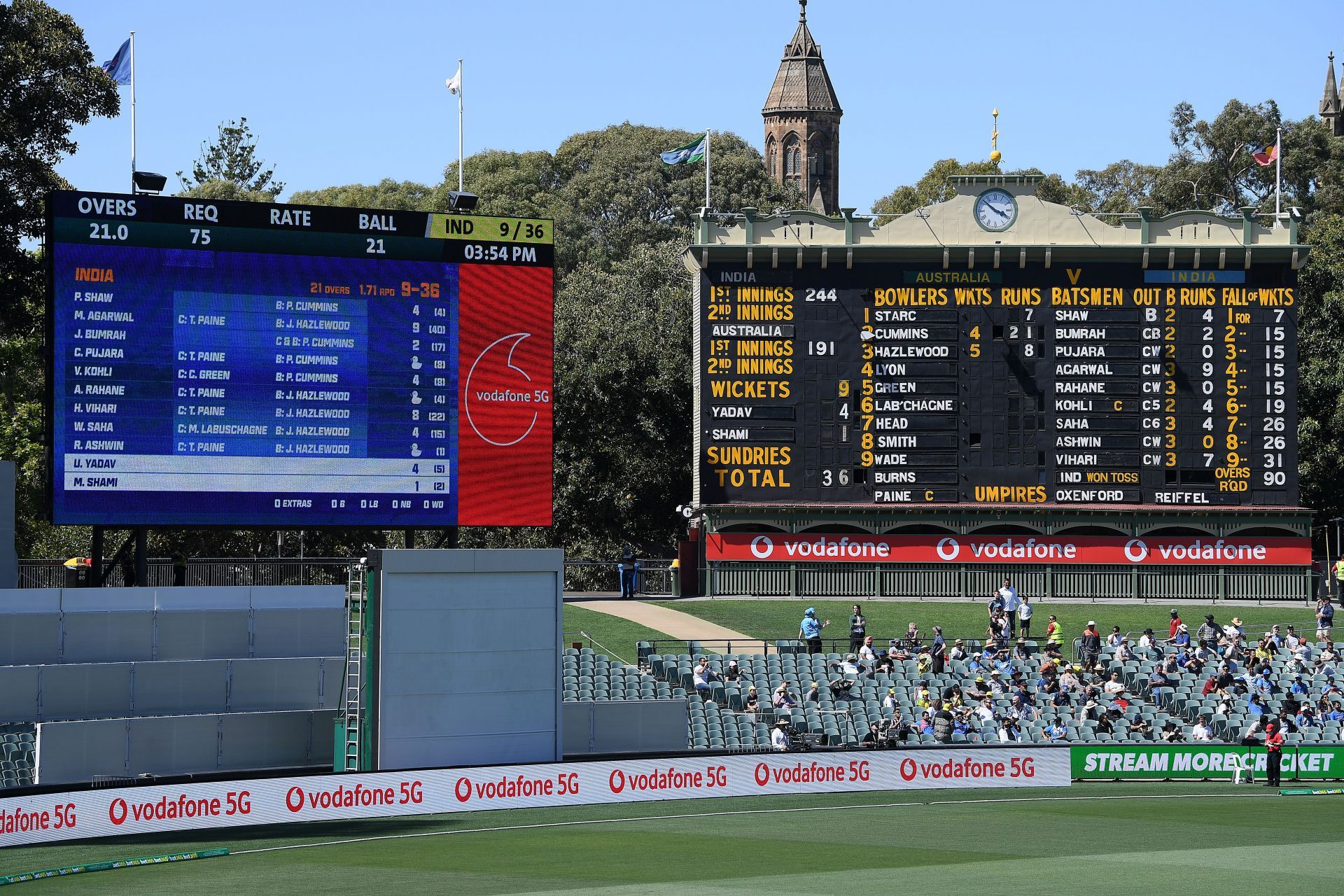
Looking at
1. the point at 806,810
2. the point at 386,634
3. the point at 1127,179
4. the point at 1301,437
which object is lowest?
the point at 806,810

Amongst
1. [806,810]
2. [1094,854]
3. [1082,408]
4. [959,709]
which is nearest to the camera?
[1094,854]

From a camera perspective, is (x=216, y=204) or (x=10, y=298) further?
(x=10, y=298)

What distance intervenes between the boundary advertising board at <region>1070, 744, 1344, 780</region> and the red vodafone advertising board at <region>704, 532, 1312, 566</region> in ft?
37.7

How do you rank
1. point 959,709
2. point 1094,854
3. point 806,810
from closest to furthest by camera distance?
point 1094,854 → point 806,810 → point 959,709

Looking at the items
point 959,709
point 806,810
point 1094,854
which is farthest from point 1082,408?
point 1094,854

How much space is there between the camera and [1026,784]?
3141 centimetres

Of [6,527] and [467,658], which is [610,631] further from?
[6,527]

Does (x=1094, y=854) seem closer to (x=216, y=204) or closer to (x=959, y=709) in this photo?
(x=959, y=709)

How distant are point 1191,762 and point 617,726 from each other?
1060cm

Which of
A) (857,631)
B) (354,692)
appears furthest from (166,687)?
(857,631)

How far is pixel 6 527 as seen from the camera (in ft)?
110

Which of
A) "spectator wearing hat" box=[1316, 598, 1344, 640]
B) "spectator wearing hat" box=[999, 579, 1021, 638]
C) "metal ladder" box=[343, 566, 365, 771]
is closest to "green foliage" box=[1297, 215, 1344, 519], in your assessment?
"spectator wearing hat" box=[1316, 598, 1344, 640]

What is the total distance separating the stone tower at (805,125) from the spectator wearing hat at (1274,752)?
102548 mm

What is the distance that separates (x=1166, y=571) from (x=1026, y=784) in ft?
46.0
